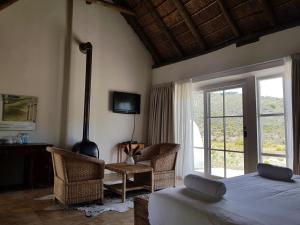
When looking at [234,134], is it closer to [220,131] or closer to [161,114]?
[220,131]

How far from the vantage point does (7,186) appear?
4.01m

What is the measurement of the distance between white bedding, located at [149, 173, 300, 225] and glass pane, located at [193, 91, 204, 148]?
2.89 m

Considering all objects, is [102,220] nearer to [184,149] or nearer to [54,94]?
[184,149]

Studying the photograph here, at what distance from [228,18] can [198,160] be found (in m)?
2.68

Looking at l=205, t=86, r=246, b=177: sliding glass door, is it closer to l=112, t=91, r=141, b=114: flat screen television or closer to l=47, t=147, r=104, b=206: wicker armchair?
l=112, t=91, r=141, b=114: flat screen television

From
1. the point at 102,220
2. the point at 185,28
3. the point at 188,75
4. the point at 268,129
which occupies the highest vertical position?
the point at 185,28

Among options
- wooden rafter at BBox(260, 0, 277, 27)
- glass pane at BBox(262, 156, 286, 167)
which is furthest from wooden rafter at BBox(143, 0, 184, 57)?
glass pane at BBox(262, 156, 286, 167)

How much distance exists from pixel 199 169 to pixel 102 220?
2.67 m

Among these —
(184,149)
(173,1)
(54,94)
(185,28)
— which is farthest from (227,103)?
(54,94)

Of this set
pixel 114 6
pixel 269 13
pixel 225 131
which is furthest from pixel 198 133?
pixel 114 6

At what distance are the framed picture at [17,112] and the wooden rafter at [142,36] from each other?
271cm

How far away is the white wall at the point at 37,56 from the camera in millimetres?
4172

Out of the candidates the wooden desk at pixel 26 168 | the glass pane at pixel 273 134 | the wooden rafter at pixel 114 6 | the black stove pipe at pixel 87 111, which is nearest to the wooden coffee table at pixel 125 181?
the black stove pipe at pixel 87 111

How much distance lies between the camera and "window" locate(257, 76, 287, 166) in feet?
11.8
